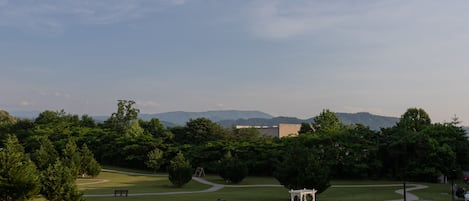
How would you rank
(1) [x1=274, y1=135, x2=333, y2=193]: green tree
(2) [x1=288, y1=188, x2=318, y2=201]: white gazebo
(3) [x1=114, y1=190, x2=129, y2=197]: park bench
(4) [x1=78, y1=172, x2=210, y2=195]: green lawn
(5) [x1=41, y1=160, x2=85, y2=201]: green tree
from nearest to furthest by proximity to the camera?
1. (5) [x1=41, y1=160, x2=85, y2=201]: green tree
2. (2) [x1=288, y1=188, x2=318, y2=201]: white gazebo
3. (1) [x1=274, y1=135, x2=333, y2=193]: green tree
4. (3) [x1=114, y1=190, x2=129, y2=197]: park bench
5. (4) [x1=78, y1=172, x2=210, y2=195]: green lawn

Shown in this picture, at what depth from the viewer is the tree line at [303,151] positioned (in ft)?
156

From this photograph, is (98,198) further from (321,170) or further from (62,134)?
(62,134)

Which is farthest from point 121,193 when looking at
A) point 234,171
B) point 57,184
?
point 234,171

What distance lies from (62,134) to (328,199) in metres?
51.3

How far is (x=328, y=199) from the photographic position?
3659cm

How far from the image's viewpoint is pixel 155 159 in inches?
2616

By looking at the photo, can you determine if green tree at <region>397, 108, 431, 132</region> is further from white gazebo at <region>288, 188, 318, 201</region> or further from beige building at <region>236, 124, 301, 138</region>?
beige building at <region>236, 124, 301, 138</region>

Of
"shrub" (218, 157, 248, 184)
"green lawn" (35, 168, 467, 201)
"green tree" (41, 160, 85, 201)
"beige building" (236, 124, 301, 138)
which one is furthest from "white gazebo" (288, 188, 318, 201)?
"beige building" (236, 124, 301, 138)

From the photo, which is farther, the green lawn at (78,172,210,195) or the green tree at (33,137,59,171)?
the green tree at (33,137,59,171)

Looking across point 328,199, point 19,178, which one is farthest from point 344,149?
point 19,178

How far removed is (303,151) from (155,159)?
33.9 m

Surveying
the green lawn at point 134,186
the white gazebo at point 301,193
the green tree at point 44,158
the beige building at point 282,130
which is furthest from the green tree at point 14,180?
the beige building at point 282,130

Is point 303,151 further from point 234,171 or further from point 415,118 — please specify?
point 415,118

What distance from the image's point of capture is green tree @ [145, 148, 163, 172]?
66.1m
